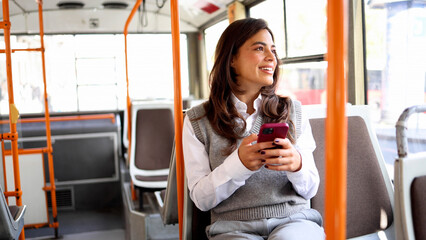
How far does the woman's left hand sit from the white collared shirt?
0.08 metres

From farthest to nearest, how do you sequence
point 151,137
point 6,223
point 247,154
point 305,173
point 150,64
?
point 150,64 → point 151,137 → point 6,223 → point 305,173 → point 247,154

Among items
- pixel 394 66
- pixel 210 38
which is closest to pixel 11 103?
pixel 394 66

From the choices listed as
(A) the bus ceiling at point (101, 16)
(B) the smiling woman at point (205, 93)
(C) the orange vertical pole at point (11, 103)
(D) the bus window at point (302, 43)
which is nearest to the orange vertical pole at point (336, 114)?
(B) the smiling woman at point (205, 93)

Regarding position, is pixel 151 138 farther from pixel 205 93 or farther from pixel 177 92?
pixel 205 93

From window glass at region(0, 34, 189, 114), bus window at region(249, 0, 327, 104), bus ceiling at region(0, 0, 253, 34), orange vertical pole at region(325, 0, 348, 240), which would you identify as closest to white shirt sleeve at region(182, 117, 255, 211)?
orange vertical pole at region(325, 0, 348, 240)

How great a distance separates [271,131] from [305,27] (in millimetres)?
3121

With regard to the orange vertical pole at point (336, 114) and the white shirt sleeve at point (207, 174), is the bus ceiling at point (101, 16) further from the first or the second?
the orange vertical pole at point (336, 114)

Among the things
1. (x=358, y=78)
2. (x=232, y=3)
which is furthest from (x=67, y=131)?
(x=358, y=78)

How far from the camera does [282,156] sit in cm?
133

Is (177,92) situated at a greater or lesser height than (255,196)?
greater

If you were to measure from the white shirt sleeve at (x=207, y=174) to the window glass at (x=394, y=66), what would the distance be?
4.45ft

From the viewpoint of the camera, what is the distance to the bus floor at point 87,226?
4.25 metres

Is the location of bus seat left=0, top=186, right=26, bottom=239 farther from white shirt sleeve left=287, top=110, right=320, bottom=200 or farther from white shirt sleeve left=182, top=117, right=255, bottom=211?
white shirt sleeve left=287, top=110, right=320, bottom=200

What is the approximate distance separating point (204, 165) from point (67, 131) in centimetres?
434
